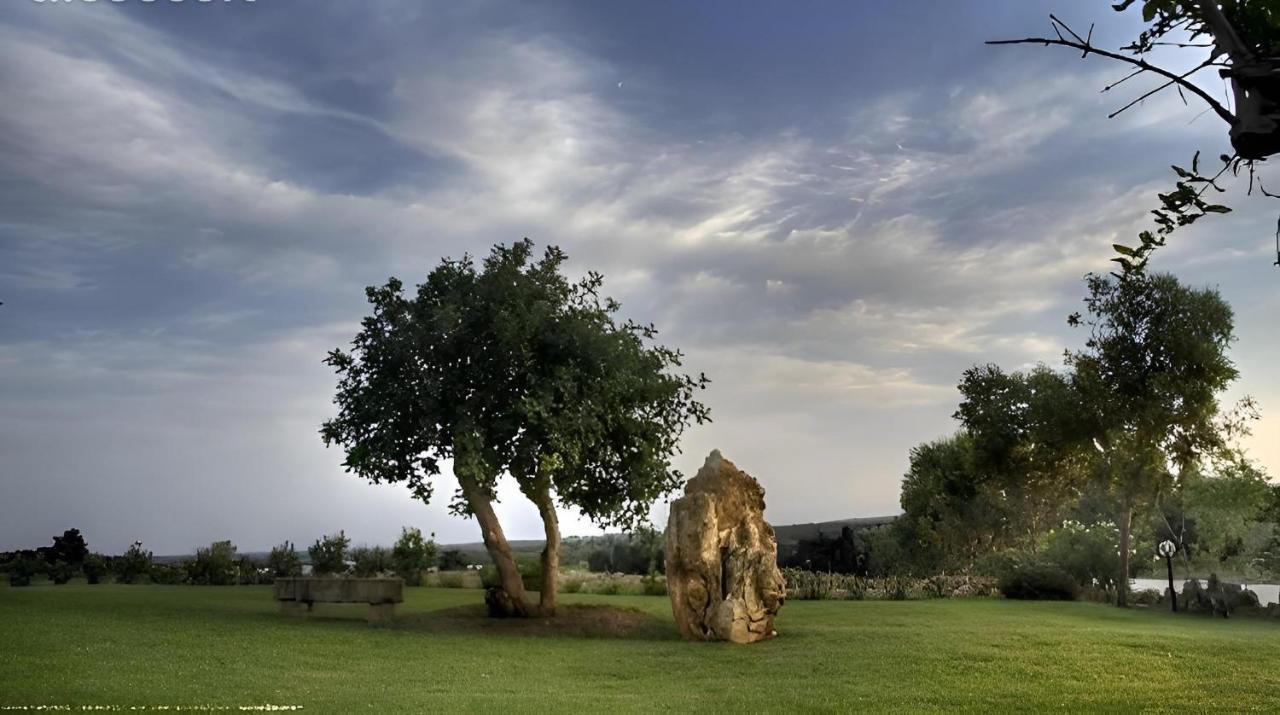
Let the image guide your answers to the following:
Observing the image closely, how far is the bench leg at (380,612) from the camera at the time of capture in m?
22.3

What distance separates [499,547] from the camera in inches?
929

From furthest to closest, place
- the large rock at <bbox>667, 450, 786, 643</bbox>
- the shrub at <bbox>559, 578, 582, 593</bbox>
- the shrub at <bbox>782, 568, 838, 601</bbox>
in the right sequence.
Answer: the shrub at <bbox>559, 578, 582, 593</bbox> → the shrub at <bbox>782, 568, 838, 601</bbox> → the large rock at <bbox>667, 450, 786, 643</bbox>

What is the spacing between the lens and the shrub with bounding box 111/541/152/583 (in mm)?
33906

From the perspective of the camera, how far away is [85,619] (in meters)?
19.4

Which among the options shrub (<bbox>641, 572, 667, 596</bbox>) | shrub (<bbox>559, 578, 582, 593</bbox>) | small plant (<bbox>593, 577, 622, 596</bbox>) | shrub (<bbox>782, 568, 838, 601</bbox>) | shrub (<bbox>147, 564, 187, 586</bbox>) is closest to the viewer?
shrub (<bbox>782, 568, 838, 601</bbox>)

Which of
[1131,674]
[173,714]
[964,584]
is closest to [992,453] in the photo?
[964,584]

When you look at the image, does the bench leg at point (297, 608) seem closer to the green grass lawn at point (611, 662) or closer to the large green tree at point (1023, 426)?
the green grass lawn at point (611, 662)

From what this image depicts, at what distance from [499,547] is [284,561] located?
1524 cm

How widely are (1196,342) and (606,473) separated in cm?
2002

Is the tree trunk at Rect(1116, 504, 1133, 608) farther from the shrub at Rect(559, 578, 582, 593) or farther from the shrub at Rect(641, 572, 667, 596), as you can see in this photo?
the shrub at Rect(559, 578, 582, 593)

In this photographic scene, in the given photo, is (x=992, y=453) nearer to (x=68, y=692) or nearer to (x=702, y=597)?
(x=702, y=597)

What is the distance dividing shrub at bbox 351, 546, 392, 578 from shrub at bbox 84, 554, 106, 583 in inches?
312

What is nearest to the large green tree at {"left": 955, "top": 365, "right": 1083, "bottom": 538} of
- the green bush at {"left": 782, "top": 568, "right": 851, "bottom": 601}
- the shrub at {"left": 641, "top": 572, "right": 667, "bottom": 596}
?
the green bush at {"left": 782, "top": 568, "right": 851, "bottom": 601}

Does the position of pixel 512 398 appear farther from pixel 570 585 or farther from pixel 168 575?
pixel 168 575
